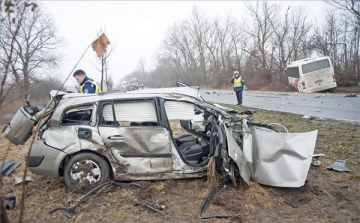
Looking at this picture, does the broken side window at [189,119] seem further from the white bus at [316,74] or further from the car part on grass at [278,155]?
the white bus at [316,74]

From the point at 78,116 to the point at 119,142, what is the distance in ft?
3.71

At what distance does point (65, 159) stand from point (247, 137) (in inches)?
111

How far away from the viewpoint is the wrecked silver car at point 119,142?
4.05m

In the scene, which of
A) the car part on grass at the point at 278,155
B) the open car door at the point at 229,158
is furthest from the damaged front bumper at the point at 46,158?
the car part on grass at the point at 278,155

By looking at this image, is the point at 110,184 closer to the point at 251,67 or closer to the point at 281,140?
the point at 281,140

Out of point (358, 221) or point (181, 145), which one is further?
point (181, 145)

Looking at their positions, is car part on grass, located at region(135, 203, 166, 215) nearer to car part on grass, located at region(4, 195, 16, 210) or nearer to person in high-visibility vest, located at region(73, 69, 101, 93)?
car part on grass, located at region(4, 195, 16, 210)

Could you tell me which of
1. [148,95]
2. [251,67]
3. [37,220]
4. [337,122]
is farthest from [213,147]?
[251,67]

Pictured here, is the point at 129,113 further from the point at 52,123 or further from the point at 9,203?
the point at 9,203

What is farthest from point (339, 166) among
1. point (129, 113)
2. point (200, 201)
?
point (129, 113)

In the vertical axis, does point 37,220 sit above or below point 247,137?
below

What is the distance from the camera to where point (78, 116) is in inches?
187

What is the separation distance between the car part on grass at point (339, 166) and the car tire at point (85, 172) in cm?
377

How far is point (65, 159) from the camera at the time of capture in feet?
13.6
